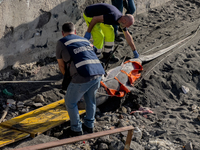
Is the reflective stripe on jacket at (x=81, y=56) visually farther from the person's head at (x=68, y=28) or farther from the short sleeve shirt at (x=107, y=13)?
the short sleeve shirt at (x=107, y=13)

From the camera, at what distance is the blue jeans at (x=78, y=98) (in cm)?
325

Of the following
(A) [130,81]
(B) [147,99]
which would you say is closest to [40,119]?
(A) [130,81]

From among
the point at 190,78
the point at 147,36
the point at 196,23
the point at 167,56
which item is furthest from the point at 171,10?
the point at 190,78

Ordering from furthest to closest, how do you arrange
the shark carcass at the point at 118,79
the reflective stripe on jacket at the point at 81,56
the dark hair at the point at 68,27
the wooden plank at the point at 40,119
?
1. the shark carcass at the point at 118,79
2. the wooden plank at the point at 40,119
3. the dark hair at the point at 68,27
4. the reflective stripe on jacket at the point at 81,56

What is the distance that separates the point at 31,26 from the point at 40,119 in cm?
209

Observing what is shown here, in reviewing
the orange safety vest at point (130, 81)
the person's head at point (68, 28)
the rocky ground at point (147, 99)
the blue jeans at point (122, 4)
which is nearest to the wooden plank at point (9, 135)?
the rocky ground at point (147, 99)

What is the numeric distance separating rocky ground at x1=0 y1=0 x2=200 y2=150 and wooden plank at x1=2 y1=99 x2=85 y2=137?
145mm

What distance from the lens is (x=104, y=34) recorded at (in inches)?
207

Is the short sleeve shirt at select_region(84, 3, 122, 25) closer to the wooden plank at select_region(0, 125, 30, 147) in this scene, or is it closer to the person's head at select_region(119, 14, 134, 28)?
the person's head at select_region(119, 14, 134, 28)

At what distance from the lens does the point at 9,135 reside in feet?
10.6

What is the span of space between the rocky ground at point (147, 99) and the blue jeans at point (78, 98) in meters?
0.31

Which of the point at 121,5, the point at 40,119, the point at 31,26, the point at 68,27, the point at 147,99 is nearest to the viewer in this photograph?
the point at 68,27

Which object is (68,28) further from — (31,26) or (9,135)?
(31,26)

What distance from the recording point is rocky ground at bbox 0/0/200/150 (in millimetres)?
3607
